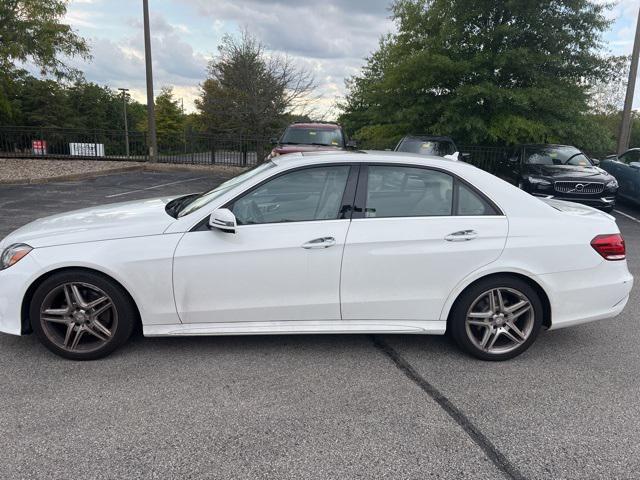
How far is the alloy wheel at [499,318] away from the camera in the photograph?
141 inches

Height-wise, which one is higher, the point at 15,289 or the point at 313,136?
the point at 313,136

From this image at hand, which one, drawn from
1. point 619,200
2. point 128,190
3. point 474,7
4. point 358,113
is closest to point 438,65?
point 474,7

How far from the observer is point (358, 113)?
1436 inches

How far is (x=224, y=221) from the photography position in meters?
3.27

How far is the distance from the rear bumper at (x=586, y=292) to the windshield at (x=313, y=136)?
29.5 ft

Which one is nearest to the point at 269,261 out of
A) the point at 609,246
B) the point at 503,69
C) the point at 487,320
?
the point at 487,320

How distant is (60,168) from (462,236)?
1698 centimetres

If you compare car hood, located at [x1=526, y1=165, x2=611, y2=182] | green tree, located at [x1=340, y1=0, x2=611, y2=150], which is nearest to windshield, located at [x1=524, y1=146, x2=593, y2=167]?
car hood, located at [x1=526, y1=165, x2=611, y2=182]

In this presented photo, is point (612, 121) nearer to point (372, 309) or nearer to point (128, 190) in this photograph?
point (128, 190)

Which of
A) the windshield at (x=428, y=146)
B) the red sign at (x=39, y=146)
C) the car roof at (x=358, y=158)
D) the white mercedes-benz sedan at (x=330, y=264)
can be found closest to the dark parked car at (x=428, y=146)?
the windshield at (x=428, y=146)

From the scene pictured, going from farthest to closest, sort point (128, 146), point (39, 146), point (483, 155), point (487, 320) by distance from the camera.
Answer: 1. point (128, 146)
2. point (39, 146)
3. point (483, 155)
4. point (487, 320)

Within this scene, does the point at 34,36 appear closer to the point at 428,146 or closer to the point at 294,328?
the point at 428,146

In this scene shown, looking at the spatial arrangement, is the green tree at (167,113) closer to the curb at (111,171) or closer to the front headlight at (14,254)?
the curb at (111,171)

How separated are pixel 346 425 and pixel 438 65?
44.1 feet
